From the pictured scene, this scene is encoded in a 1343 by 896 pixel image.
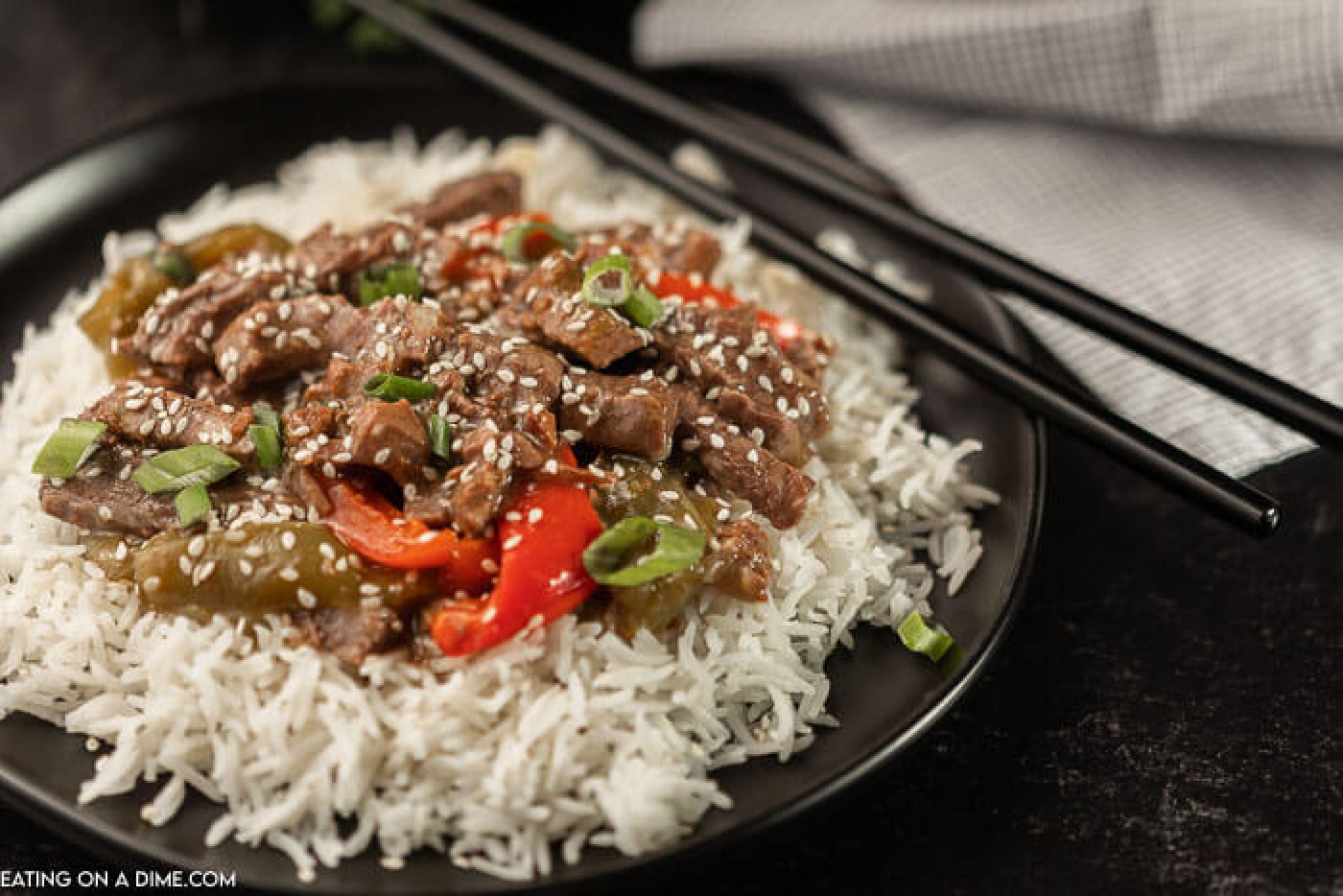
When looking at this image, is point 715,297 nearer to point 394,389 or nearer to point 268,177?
point 394,389

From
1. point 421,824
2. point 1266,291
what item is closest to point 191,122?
point 421,824

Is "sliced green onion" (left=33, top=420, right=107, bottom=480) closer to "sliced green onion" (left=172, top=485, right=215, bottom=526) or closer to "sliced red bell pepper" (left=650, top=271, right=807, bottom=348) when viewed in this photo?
"sliced green onion" (left=172, top=485, right=215, bottom=526)

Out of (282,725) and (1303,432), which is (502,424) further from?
(1303,432)

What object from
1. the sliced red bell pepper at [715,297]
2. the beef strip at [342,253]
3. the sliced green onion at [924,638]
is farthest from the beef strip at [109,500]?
the sliced green onion at [924,638]

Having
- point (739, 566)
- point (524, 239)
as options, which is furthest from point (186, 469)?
point (739, 566)

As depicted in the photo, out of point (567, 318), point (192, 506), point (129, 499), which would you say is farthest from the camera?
point (567, 318)
